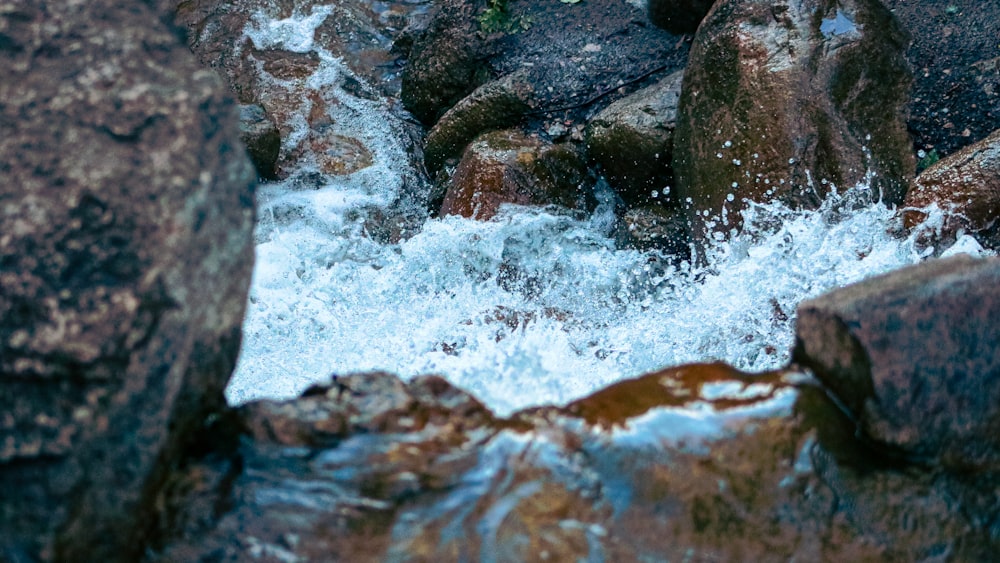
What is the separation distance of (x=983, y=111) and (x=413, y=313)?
2.97 metres

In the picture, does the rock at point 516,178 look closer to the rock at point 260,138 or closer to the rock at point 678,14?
the rock at point 678,14

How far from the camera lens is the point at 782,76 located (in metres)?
3.88

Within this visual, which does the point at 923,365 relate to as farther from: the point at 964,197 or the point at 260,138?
the point at 260,138

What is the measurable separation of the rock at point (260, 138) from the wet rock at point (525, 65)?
3.32 ft

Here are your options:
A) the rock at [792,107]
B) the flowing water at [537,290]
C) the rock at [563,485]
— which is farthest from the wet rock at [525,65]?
the rock at [563,485]

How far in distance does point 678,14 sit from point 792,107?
175 centimetres

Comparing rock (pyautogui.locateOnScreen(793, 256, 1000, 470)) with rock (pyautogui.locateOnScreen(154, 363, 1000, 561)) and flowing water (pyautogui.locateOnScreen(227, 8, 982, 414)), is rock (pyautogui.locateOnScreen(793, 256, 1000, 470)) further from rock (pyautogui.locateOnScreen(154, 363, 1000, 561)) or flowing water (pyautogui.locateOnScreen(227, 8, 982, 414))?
flowing water (pyautogui.locateOnScreen(227, 8, 982, 414))

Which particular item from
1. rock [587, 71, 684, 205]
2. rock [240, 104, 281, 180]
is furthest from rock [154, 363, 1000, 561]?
rock [240, 104, 281, 180]

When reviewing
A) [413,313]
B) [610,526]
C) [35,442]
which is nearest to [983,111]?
[413,313]

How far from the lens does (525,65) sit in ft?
18.0

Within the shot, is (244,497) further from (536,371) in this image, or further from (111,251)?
(536,371)

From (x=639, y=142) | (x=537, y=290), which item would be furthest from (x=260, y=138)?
(x=639, y=142)

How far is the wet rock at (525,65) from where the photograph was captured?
17.3 feet

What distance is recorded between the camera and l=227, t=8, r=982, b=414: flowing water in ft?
12.2
